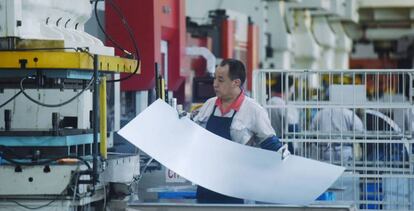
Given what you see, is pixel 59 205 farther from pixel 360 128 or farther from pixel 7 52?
pixel 360 128

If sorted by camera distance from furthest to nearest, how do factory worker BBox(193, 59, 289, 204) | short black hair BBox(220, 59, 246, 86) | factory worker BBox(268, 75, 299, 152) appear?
factory worker BBox(268, 75, 299, 152) < short black hair BBox(220, 59, 246, 86) < factory worker BBox(193, 59, 289, 204)

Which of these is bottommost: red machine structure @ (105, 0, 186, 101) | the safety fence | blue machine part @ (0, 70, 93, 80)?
the safety fence

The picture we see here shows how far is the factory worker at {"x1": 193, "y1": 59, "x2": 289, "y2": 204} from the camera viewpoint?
215 inches

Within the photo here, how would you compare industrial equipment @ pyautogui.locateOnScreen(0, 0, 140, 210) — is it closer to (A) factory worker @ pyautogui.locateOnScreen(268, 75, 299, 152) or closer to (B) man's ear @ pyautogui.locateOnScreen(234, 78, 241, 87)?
(B) man's ear @ pyautogui.locateOnScreen(234, 78, 241, 87)

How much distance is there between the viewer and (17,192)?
4.63 metres

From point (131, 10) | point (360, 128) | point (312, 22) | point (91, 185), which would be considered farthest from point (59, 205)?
point (312, 22)

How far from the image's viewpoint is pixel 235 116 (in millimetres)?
5488

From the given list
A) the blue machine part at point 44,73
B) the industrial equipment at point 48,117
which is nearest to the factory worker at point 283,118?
the industrial equipment at point 48,117

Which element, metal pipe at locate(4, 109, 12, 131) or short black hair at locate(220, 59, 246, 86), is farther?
short black hair at locate(220, 59, 246, 86)

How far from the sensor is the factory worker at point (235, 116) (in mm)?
5469

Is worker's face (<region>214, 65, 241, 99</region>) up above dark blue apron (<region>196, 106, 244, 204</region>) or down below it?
above

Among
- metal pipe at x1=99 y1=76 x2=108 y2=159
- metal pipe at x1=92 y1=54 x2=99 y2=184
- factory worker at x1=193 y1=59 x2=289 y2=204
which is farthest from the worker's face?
metal pipe at x1=92 y1=54 x2=99 y2=184

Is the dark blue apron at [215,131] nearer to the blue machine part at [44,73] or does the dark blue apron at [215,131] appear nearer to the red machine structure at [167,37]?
the blue machine part at [44,73]

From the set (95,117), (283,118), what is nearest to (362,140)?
(283,118)
